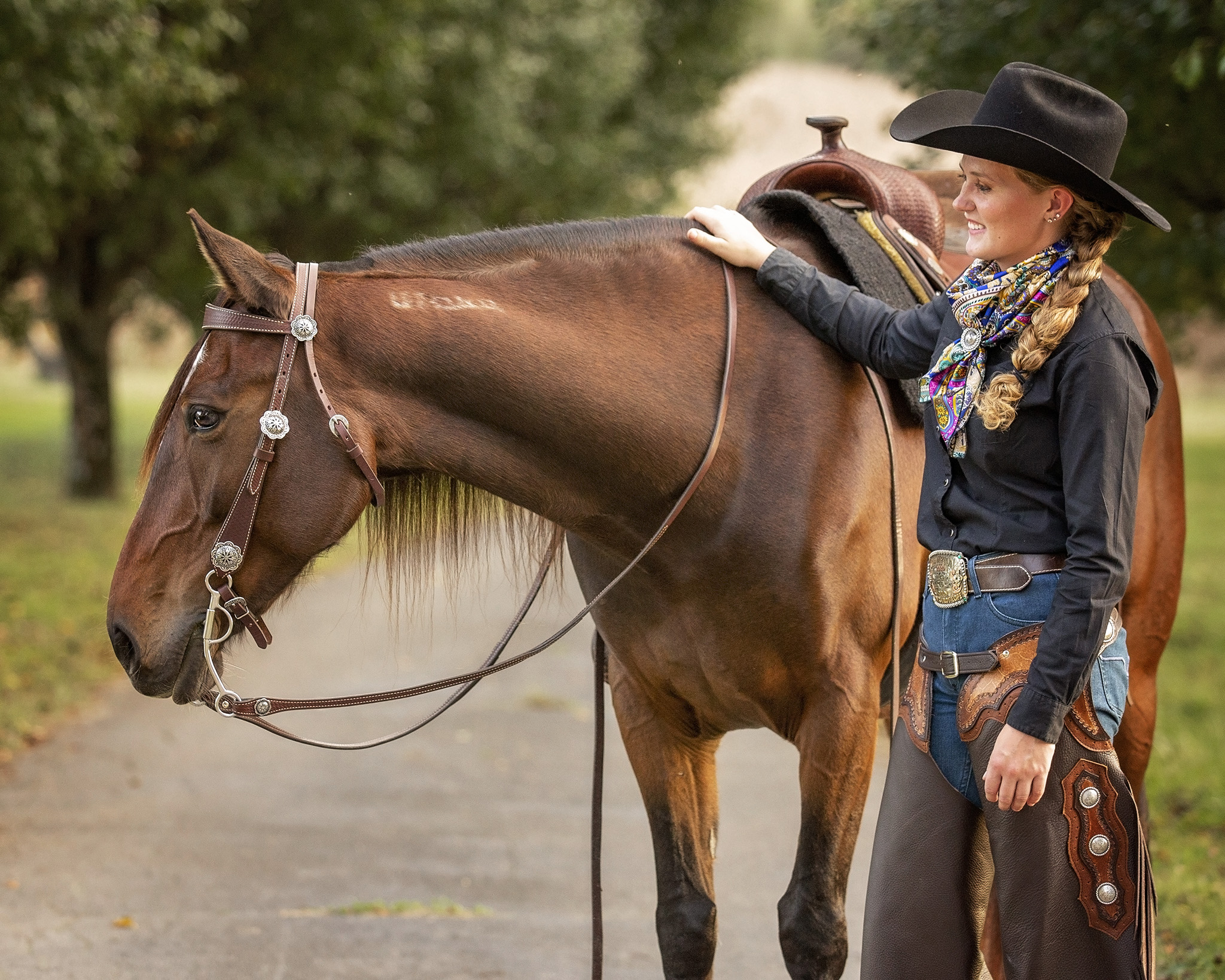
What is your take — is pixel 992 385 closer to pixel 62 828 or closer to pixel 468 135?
pixel 62 828

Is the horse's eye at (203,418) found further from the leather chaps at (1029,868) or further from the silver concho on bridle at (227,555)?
Answer: the leather chaps at (1029,868)

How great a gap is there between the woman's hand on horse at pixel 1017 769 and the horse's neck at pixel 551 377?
0.91 metres

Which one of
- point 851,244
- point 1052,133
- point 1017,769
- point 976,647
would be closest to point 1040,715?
point 1017,769

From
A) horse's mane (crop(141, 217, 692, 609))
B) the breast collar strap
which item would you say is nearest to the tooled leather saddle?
horse's mane (crop(141, 217, 692, 609))

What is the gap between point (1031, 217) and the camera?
86.0 inches

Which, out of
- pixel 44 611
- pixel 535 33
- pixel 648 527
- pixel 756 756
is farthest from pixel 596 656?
pixel 535 33

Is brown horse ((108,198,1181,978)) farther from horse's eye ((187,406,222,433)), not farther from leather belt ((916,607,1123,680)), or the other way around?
leather belt ((916,607,1123,680))

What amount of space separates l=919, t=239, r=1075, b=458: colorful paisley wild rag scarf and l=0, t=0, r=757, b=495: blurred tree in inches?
242

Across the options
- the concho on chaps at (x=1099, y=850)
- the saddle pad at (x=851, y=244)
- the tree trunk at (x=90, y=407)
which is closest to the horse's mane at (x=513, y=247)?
the saddle pad at (x=851, y=244)

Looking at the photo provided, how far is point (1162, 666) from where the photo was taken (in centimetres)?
881

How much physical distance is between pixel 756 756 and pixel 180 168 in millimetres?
9147

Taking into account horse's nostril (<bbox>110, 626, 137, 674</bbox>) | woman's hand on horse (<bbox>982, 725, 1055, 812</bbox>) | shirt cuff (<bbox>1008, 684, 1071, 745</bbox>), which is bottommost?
woman's hand on horse (<bbox>982, 725, 1055, 812</bbox>)

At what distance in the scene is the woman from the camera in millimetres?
2074

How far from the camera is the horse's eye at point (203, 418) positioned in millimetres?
2488
